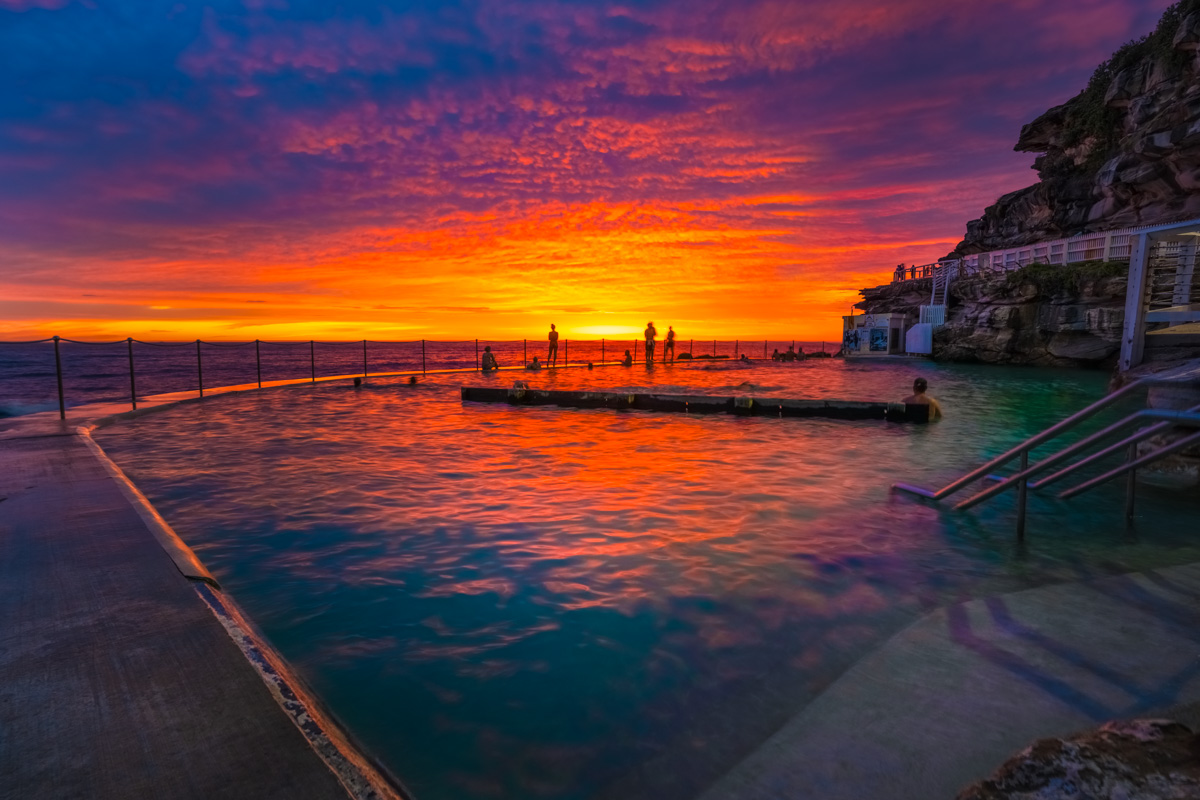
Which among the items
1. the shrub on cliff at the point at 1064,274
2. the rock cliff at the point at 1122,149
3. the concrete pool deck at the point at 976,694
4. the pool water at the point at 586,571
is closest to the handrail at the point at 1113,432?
the pool water at the point at 586,571

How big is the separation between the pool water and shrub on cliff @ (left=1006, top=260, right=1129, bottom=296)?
34808mm

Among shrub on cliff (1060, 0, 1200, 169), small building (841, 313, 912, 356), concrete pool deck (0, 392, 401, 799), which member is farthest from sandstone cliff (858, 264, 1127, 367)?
concrete pool deck (0, 392, 401, 799)

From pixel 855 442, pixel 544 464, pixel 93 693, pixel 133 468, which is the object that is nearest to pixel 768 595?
pixel 93 693

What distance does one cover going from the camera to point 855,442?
37.0 ft

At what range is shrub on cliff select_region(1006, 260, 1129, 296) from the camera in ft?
116

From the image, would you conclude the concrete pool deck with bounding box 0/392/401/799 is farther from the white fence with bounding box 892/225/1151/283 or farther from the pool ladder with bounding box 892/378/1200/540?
the white fence with bounding box 892/225/1151/283

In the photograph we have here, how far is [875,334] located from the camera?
54438mm

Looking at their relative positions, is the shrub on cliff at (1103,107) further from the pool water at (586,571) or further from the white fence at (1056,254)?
the pool water at (586,571)

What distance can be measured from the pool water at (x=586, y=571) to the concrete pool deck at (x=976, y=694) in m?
0.25

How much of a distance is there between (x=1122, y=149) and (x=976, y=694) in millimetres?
58919

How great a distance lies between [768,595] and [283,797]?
3459mm

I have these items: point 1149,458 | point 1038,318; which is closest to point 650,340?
point 1038,318

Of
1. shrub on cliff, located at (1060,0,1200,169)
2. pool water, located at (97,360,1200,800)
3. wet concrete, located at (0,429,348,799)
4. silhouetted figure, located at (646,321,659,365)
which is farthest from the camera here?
shrub on cliff, located at (1060,0,1200,169)

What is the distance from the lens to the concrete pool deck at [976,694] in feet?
8.06
